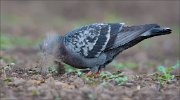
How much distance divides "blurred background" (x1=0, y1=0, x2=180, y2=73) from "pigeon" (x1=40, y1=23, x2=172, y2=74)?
712 centimetres

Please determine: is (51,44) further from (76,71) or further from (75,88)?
(75,88)

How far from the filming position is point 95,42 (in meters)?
9.16

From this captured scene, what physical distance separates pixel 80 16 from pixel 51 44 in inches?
608

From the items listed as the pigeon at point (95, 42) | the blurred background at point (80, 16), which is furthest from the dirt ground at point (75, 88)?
the blurred background at point (80, 16)

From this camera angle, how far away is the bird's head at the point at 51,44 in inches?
344

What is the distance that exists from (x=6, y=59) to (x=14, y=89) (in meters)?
4.14

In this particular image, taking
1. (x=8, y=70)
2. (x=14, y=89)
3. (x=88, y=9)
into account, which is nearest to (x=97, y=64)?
(x=8, y=70)

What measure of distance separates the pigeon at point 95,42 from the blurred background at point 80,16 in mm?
7120

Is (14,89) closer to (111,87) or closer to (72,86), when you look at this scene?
(72,86)

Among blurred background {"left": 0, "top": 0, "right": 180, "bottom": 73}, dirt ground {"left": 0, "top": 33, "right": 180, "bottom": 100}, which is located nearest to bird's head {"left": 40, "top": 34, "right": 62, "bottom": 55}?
dirt ground {"left": 0, "top": 33, "right": 180, "bottom": 100}

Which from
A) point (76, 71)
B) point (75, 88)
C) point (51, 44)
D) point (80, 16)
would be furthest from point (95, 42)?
point (80, 16)

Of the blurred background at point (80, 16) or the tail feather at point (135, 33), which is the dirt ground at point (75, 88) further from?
the blurred background at point (80, 16)

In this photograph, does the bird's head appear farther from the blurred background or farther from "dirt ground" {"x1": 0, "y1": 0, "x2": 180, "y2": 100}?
the blurred background

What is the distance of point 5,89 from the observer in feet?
22.8
